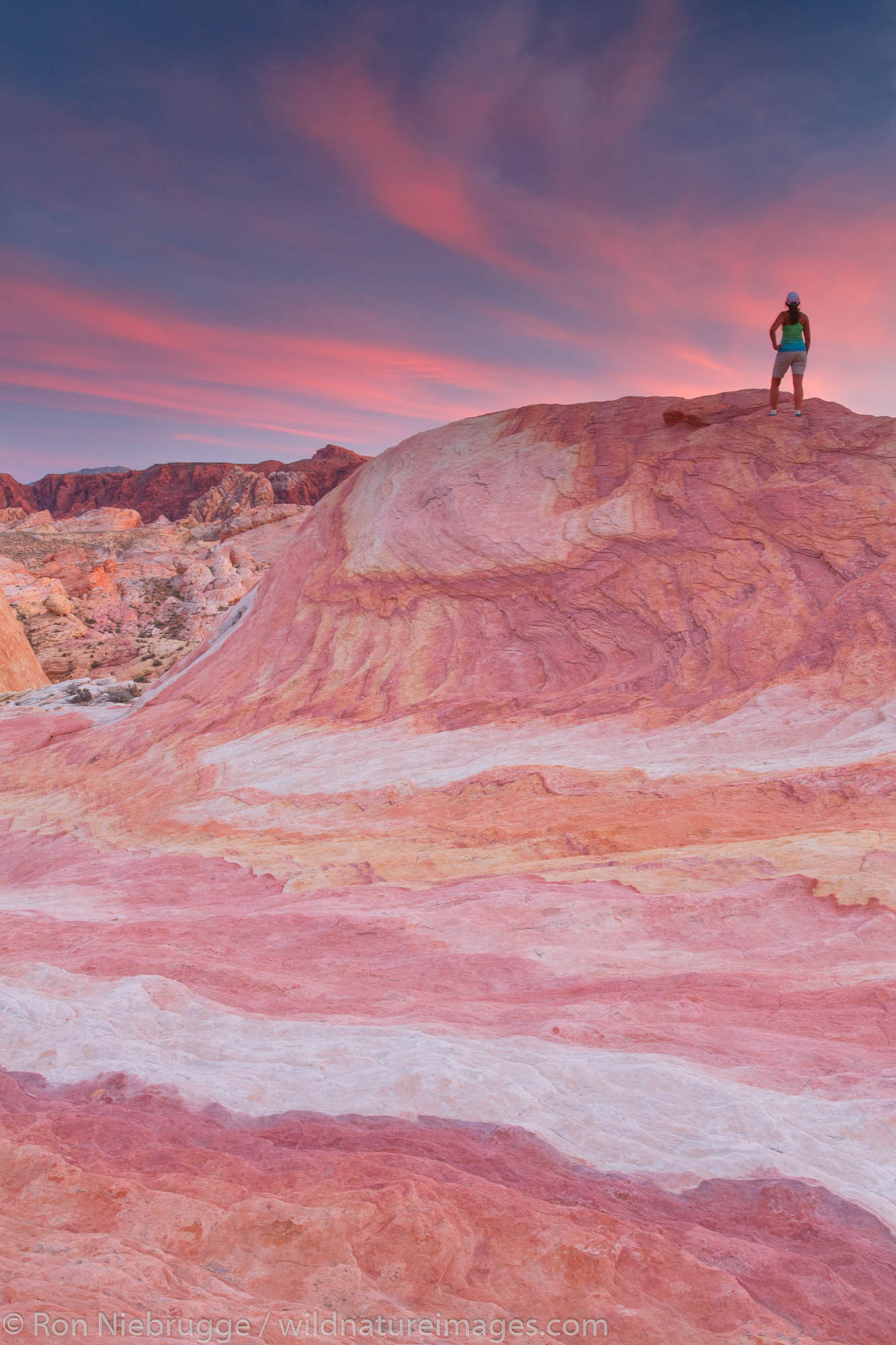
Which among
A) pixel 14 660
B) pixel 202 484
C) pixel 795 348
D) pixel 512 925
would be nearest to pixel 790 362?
pixel 795 348

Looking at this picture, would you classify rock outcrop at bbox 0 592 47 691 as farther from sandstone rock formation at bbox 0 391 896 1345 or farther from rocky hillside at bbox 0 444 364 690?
sandstone rock formation at bbox 0 391 896 1345

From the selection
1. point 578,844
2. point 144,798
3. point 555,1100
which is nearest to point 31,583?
point 144,798

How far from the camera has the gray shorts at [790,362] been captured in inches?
599

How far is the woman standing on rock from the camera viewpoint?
49.8 feet

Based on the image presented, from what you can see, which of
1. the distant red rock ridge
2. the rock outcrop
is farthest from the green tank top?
the distant red rock ridge

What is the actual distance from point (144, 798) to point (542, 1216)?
35.8 ft

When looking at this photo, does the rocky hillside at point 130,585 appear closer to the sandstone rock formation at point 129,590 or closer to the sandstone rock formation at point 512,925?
the sandstone rock formation at point 129,590

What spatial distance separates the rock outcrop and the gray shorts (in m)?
27.5

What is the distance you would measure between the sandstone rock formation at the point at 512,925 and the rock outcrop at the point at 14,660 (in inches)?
537

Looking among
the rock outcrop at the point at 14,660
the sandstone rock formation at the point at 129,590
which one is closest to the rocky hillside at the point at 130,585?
the sandstone rock formation at the point at 129,590

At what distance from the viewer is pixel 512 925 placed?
7.53 meters

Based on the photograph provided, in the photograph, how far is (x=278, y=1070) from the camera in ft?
17.6

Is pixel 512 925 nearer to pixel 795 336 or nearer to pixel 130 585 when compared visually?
pixel 795 336

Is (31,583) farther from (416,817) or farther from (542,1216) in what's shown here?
(542,1216)
